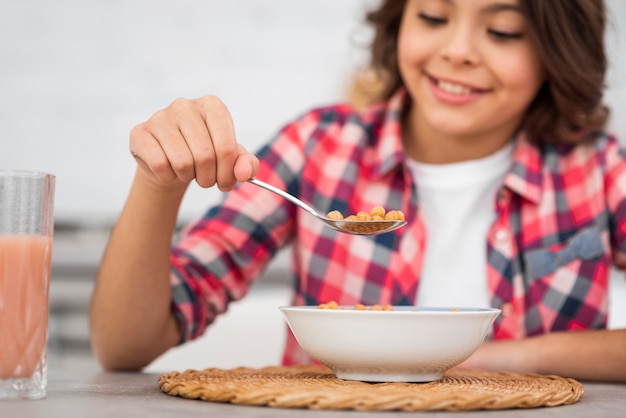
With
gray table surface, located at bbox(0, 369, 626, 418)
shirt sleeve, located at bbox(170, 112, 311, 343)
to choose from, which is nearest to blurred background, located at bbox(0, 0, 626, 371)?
shirt sleeve, located at bbox(170, 112, 311, 343)

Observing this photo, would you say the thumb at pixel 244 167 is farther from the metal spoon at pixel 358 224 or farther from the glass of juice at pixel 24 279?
the glass of juice at pixel 24 279

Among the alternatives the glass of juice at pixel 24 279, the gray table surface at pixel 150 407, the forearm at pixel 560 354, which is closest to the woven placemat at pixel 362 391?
the gray table surface at pixel 150 407

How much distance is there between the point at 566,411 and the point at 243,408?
0.89 feet

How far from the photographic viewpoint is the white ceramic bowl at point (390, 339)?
2.43 ft

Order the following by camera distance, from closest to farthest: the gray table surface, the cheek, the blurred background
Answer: the gray table surface, the cheek, the blurred background

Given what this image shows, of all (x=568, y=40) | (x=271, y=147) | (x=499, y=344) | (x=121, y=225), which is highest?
(x=568, y=40)

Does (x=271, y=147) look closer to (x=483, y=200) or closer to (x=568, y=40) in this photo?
(x=483, y=200)

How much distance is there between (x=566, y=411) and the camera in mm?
695

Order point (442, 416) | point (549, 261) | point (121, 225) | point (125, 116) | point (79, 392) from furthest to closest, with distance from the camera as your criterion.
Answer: point (125, 116), point (549, 261), point (121, 225), point (79, 392), point (442, 416)

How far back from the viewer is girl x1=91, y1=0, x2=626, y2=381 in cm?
133

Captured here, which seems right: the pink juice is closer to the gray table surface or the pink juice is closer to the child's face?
the gray table surface

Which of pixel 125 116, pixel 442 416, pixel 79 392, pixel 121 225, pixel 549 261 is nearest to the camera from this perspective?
pixel 442 416

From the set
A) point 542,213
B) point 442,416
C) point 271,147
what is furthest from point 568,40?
point 442,416

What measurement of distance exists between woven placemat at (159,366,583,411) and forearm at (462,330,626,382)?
238 mm
